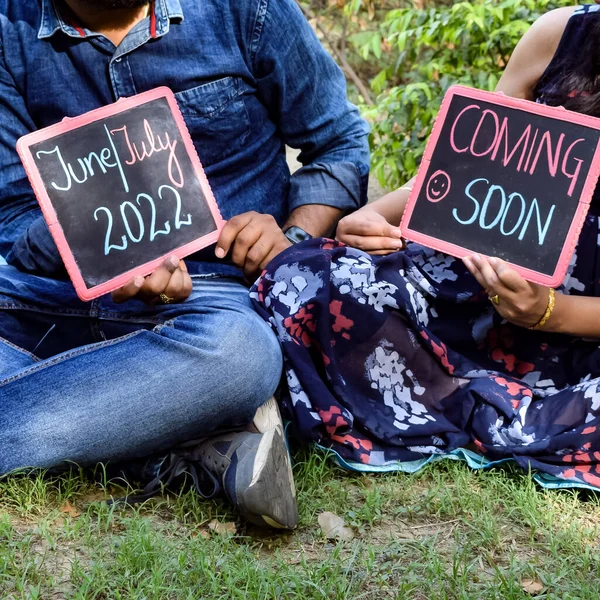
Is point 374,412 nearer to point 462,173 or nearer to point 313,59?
point 462,173

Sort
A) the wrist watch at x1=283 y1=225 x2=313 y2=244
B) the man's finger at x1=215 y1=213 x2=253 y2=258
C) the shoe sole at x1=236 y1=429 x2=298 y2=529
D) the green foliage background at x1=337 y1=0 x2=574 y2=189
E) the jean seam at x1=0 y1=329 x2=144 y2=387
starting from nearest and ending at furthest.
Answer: the shoe sole at x1=236 y1=429 x2=298 y2=529, the jean seam at x1=0 y1=329 x2=144 y2=387, the man's finger at x1=215 y1=213 x2=253 y2=258, the wrist watch at x1=283 y1=225 x2=313 y2=244, the green foliage background at x1=337 y1=0 x2=574 y2=189

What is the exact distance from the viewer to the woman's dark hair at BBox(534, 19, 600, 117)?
7.91 ft

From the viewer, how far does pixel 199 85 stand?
2664 mm

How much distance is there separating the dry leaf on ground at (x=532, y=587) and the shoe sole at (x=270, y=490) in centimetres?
53

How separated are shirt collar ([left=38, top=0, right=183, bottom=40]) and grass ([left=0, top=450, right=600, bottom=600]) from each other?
1.22 m

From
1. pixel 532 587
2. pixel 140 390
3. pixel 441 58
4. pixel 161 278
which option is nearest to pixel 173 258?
pixel 161 278

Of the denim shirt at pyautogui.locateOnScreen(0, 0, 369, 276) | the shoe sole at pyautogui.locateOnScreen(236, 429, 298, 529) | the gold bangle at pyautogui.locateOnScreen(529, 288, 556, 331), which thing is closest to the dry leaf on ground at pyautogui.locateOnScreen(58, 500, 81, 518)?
the shoe sole at pyautogui.locateOnScreen(236, 429, 298, 529)

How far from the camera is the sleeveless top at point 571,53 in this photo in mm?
2445

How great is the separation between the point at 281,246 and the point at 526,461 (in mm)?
896

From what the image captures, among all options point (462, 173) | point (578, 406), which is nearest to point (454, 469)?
point (578, 406)

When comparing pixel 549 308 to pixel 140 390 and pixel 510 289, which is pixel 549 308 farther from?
pixel 140 390

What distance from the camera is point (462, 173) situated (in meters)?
2.31

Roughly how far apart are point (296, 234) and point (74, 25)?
34.0 inches

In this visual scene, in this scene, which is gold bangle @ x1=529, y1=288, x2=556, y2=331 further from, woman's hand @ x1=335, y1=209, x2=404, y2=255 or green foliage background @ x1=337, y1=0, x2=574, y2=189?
green foliage background @ x1=337, y1=0, x2=574, y2=189
